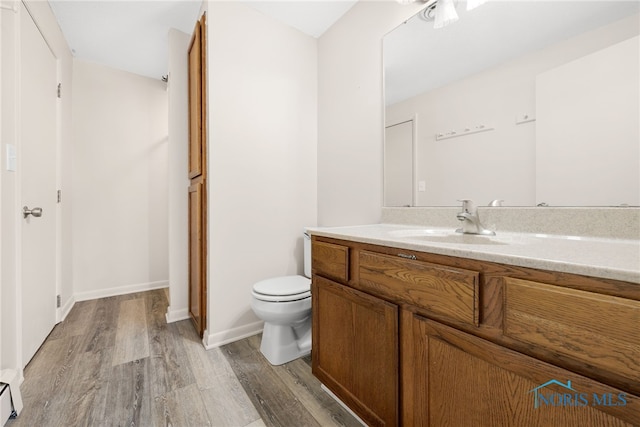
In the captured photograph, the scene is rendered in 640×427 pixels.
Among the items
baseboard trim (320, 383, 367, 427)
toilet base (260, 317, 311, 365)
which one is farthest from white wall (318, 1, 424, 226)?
baseboard trim (320, 383, 367, 427)

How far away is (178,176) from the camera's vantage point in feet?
7.51

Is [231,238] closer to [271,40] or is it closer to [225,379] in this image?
[225,379]

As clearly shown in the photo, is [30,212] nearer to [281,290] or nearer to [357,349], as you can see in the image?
[281,290]

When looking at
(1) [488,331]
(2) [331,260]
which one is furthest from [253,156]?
(1) [488,331]

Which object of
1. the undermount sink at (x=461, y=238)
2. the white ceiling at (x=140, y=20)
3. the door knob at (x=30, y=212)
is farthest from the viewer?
the white ceiling at (x=140, y=20)

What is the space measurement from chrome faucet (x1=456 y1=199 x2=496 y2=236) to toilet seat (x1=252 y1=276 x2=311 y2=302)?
954mm

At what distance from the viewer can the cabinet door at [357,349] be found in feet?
3.21

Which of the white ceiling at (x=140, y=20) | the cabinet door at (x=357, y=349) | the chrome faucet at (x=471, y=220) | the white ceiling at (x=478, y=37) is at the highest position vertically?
the white ceiling at (x=140, y=20)

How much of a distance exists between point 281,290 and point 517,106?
4.93 ft

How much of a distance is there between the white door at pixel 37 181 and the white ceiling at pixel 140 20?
381mm

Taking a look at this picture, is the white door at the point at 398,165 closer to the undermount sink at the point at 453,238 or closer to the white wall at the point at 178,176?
the undermount sink at the point at 453,238

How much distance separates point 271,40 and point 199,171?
3.77 feet

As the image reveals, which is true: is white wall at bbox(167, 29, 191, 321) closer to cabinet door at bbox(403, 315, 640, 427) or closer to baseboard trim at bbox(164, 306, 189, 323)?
baseboard trim at bbox(164, 306, 189, 323)

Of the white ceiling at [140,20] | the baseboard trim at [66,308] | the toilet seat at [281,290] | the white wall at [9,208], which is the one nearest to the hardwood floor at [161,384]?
the baseboard trim at [66,308]
